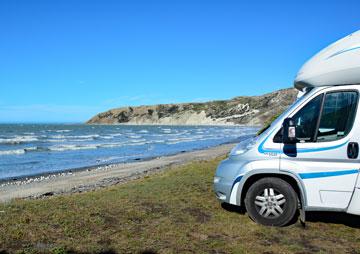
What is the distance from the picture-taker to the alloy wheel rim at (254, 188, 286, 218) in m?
6.82

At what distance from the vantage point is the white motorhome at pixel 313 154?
6379 millimetres

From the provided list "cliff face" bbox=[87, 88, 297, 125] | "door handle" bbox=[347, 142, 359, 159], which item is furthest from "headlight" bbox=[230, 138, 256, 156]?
"cliff face" bbox=[87, 88, 297, 125]

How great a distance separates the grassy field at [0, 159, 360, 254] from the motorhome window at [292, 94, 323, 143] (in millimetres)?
1515

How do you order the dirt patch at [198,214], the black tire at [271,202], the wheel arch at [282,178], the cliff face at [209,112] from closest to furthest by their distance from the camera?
the wheel arch at [282,178], the black tire at [271,202], the dirt patch at [198,214], the cliff face at [209,112]

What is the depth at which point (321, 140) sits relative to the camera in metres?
6.55

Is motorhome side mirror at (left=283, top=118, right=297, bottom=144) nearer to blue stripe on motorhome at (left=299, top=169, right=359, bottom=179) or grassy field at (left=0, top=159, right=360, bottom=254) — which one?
blue stripe on motorhome at (left=299, top=169, right=359, bottom=179)

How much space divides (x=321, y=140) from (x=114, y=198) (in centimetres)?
477

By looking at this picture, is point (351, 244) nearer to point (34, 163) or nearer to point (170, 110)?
point (34, 163)

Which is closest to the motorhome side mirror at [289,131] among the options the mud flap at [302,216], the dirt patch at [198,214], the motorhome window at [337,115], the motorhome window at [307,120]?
the motorhome window at [307,120]

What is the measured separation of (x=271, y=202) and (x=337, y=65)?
8.03 ft

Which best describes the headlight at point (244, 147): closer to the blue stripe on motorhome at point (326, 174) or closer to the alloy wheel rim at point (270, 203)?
the alloy wheel rim at point (270, 203)

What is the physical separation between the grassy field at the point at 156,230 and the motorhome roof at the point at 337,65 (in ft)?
7.92

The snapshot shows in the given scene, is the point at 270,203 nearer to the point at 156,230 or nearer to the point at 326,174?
the point at 326,174

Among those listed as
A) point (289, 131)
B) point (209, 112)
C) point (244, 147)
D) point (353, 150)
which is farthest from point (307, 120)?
point (209, 112)
